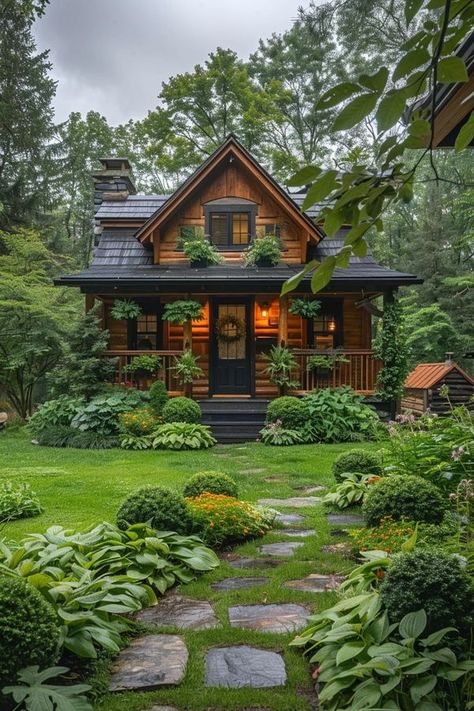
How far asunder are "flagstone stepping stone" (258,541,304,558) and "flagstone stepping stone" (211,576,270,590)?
1.73 ft

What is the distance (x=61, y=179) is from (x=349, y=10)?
50.9 ft

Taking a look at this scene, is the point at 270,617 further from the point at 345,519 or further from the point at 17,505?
the point at 17,505

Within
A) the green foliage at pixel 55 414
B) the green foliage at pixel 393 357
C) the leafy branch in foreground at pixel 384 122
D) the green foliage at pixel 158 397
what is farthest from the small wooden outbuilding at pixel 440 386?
the leafy branch in foreground at pixel 384 122

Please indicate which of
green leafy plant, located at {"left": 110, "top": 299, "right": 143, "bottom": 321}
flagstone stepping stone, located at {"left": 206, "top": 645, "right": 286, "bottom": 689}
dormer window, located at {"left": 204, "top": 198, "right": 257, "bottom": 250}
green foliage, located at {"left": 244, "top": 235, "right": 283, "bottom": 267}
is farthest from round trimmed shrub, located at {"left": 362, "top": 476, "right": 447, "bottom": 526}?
dormer window, located at {"left": 204, "top": 198, "right": 257, "bottom": 250}

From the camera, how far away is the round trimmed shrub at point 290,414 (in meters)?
11.1

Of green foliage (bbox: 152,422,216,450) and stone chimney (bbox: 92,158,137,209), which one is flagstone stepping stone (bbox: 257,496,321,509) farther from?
stone chimney (bbox: 92,158,137,209)

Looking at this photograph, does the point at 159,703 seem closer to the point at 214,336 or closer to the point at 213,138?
the point at 214,336

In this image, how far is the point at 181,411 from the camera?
11328 mm

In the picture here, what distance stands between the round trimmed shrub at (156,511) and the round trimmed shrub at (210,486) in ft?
2.77

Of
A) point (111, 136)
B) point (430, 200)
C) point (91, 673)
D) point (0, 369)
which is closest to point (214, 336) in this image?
point (0, 369)

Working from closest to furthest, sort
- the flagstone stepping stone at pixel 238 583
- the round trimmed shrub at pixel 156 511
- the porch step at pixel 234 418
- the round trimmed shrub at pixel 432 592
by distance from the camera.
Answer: the round trimmed shrub at pixel 432 592 < the flagstone stepping stone at pixel 238 583 < the round trimmed shrub at pixel 156 511 < the porch step at pixel 234 418

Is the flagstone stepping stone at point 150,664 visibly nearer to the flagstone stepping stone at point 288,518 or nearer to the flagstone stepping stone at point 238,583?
the flagstone stepping stone at point 238,583

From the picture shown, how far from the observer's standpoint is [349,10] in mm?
13875

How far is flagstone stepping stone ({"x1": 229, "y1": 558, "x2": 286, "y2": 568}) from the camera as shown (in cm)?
408
